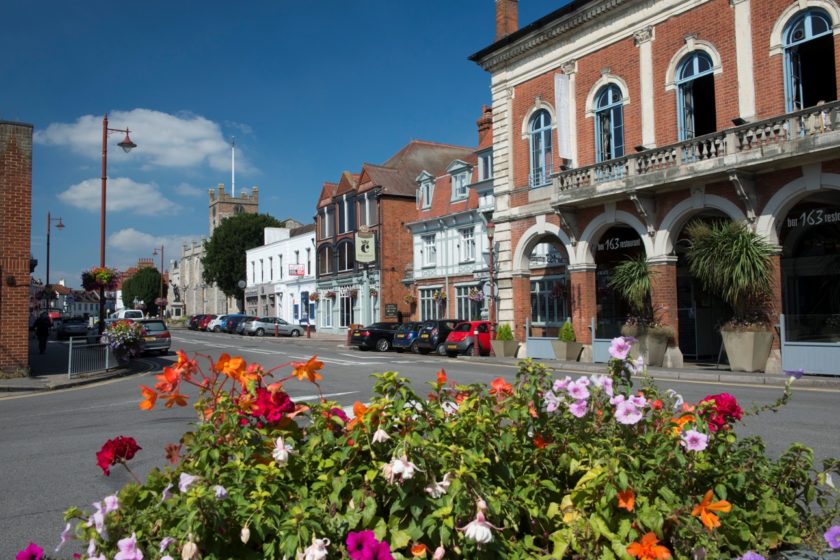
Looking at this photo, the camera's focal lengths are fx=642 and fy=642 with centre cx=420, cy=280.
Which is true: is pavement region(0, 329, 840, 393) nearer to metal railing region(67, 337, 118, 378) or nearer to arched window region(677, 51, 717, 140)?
metal railing region(67, 337, 118, 378)

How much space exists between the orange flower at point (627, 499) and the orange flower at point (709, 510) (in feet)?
0.91

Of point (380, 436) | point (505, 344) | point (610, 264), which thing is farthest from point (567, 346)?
point (380, 436)

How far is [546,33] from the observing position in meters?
23.5

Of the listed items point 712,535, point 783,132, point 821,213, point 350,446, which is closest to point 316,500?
point 350,446

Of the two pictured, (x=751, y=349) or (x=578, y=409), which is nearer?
(x=578, y=409)

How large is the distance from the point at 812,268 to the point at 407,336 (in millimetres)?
16218

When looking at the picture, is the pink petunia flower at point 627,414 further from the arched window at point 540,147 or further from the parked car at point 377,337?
the parked car at point 377,337

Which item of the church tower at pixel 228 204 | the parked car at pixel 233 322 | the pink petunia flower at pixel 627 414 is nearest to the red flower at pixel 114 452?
the pink petunia flower at pixel 627 414

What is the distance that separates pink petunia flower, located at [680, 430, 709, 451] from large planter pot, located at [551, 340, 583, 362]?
18926mm

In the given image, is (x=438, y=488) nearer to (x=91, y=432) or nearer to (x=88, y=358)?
(x=91, y=432)

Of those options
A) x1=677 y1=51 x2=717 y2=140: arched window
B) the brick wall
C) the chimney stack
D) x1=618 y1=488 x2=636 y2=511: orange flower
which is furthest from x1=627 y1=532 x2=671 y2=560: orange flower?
the chimney stack

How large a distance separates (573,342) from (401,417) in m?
19.5

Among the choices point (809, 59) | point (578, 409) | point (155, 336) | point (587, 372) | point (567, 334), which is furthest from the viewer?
point (155, 336)

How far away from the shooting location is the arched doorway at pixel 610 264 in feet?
69.7
